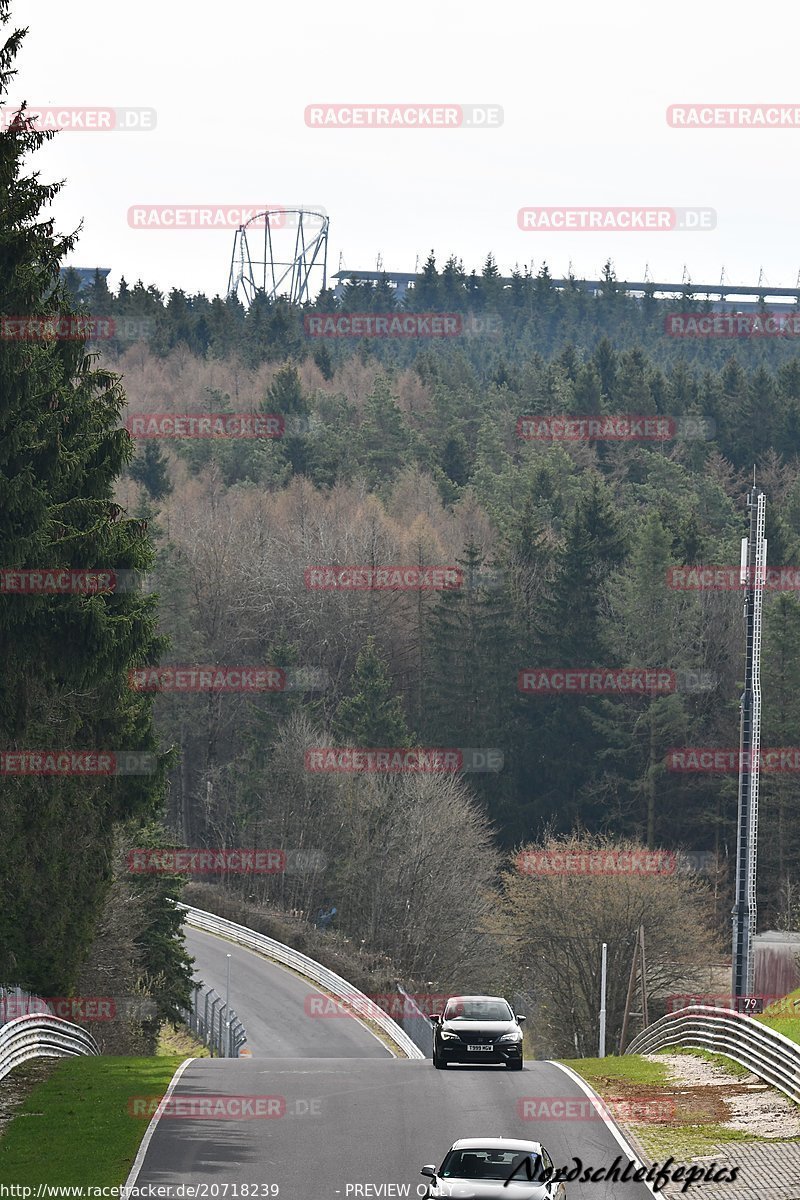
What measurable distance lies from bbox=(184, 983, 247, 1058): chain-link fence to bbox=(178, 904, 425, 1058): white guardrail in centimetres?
290

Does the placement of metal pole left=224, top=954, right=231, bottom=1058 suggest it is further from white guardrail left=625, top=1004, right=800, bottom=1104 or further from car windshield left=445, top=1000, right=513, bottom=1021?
car windshield left=445, top=1000, right=513, bottom=1021

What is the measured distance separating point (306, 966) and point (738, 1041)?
33.1 m

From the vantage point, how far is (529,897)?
60.3 meters

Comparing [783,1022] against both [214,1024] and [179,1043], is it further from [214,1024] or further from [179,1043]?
[179,1043]

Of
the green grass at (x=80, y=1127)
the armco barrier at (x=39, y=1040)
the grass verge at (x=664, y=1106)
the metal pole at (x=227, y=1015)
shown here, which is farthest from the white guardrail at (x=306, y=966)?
the green grass at (x=80, y=1127)

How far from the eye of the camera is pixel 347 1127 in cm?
2042

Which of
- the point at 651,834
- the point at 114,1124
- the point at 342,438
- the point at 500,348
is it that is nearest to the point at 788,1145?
the point at 114,1124

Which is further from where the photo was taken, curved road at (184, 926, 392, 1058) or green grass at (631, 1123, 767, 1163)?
curved road at (184, 926, 392, 1058)

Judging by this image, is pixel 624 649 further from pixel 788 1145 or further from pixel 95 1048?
pixel 788 1145

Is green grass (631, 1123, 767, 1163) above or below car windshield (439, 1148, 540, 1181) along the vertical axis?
below

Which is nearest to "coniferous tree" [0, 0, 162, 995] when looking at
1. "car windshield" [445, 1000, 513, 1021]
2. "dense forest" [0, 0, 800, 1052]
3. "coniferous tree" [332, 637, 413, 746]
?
"dense forest" [0, 0, 800, 1052]

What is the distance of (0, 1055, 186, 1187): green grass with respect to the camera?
1809 centimetres

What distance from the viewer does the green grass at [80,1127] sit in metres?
18.1

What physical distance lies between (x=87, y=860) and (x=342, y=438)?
7563 centimetres
